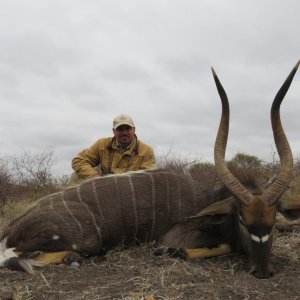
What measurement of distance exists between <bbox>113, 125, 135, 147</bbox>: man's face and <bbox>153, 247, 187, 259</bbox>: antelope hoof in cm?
172

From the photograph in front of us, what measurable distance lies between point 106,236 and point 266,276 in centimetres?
134

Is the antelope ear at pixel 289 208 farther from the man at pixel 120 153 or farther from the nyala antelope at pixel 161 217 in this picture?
the man at pixel 120 153

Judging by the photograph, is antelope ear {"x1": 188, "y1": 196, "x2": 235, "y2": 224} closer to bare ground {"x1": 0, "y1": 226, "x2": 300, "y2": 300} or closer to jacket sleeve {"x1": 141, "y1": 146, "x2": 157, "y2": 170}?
bare ground {"x1": 0, "y1": 226, "x2": 300, "y2": 300}

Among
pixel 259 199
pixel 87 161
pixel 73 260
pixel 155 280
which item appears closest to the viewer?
pixel 155 280

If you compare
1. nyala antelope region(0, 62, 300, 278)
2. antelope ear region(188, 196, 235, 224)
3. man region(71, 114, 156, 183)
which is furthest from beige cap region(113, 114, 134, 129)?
antelope ear region(188, 196, 235, 224)

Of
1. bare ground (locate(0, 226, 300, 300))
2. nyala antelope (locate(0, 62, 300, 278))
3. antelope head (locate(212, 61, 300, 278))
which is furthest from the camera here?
nyala antelope (locate(0, 62, 300, 278))

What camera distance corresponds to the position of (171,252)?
330 cm

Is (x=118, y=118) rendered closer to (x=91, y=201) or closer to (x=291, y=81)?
(x=91, y=201)

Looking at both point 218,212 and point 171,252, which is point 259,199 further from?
point 171,252

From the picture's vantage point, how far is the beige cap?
4805 mm

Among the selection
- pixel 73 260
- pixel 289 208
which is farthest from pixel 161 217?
pixel 289 208

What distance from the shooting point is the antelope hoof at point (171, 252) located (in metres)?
3.26

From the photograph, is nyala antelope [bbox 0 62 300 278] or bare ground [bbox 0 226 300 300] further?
nyala antelope [bbox 0 62 300 278]

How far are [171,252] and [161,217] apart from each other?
47cm
